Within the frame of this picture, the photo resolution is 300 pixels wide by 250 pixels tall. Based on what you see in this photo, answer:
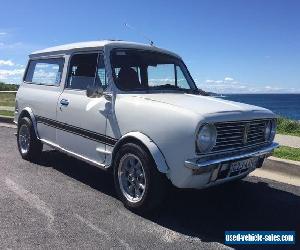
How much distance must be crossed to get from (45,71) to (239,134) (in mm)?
3956

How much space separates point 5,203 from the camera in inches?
214

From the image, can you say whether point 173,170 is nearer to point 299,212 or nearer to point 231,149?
point 231,149

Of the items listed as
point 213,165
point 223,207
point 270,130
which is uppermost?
point 270,130

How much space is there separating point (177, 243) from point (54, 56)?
13.9ft

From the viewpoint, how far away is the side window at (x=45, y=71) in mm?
7062

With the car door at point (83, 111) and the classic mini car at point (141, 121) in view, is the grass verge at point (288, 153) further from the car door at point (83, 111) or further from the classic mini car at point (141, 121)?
the car door at point (83, 111)

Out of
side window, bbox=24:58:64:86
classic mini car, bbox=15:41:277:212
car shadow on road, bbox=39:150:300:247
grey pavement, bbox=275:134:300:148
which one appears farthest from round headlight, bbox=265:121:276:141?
grey pavement, bbox=275:134:300:148

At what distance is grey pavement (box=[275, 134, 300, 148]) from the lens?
31.9 feet

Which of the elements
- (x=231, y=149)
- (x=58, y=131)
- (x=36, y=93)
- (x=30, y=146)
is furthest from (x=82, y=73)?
(x=231, y=149)

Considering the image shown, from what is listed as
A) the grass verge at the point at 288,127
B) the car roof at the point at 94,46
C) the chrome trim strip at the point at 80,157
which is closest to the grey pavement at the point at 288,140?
the grass verge at the point at 288,127

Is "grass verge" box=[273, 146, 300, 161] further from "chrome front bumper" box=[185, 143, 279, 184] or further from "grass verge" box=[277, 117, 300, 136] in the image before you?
"grass verge" box=[277, 117, 300, 136]

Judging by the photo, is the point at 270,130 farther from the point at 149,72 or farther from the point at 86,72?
the point at 86,72

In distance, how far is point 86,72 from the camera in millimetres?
6355

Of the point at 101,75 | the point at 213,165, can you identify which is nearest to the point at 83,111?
the point at 101,75
